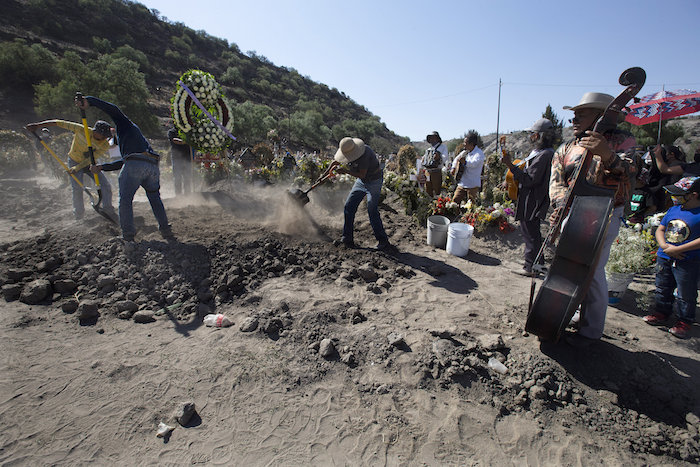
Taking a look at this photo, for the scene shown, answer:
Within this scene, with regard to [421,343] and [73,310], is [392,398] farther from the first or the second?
[73,310]

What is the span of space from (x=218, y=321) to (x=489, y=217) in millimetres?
4517

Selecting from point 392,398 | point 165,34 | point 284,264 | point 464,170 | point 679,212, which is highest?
point 165,34

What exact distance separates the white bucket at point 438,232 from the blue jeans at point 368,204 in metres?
0.88

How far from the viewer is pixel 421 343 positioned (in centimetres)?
306

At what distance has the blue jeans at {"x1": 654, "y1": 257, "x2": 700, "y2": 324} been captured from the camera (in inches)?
125

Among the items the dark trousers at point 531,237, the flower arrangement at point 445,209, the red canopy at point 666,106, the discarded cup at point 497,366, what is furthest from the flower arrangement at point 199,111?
the red canopy at point 666,106

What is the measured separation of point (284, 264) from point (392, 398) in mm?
2594

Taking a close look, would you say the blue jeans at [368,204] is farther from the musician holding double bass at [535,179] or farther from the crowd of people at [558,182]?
the musician holding double bass at [535,179]

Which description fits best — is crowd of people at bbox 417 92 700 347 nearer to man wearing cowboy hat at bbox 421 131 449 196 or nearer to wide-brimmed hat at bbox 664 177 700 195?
wide-brimmed hat at bbox 664 177 700 195

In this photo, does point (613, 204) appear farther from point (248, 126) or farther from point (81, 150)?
point (248, 126)

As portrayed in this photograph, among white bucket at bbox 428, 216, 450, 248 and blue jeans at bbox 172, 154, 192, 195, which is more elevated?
blue jeans at bbox 172, 154, 192, 195

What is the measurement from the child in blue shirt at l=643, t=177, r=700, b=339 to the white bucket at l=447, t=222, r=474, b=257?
225cm

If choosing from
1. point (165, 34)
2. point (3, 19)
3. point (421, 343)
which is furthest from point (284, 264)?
point (165, 34)

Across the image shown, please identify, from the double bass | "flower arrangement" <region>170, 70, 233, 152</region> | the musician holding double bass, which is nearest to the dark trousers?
the musician holding double bass
